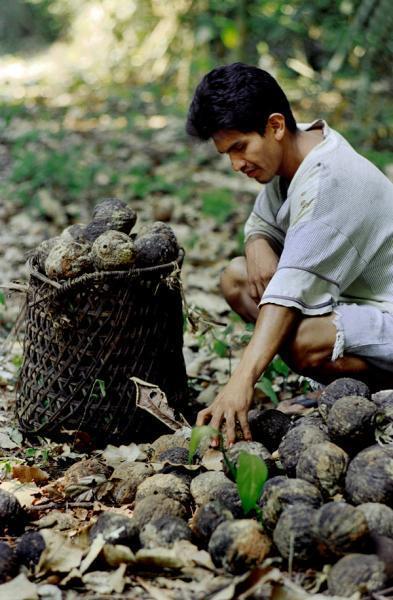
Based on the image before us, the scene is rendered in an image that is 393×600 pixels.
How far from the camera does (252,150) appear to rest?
2922mm

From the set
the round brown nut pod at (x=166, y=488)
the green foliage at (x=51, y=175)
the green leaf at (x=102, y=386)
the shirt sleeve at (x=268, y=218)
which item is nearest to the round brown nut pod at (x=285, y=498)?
the round brown nut pod at (x=166, y=488)

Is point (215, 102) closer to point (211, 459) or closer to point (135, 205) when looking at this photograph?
point (211, 459)

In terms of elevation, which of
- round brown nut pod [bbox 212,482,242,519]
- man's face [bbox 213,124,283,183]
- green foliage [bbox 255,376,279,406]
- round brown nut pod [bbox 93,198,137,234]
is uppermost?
man's face [bbox 213,124,283,183]

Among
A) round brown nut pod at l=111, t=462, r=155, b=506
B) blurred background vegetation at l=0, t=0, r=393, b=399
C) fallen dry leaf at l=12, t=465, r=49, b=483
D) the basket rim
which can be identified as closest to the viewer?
round brown nut pod at l=111, t=462, r=155, b=506

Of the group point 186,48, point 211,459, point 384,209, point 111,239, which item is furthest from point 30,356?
point 186,48

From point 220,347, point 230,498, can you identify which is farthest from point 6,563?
point 220,347

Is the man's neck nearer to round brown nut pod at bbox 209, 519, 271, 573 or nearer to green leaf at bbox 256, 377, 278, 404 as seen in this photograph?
green leaf at bbox 256, 377, 278, 404

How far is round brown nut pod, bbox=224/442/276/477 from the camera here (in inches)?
95.3

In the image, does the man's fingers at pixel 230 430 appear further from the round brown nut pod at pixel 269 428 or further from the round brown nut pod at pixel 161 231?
the round brown nut pod at pixel 161 231

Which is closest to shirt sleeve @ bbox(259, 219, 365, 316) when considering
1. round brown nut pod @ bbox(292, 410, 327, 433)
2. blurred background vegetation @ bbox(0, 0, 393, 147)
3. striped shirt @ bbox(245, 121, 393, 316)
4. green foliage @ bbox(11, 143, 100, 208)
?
striped shirt @ bbox(245, 121, 393, 316)

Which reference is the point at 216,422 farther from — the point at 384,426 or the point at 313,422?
the point at 384,426

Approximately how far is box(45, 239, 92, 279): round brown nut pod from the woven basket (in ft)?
0.17

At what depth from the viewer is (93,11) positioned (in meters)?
10.1

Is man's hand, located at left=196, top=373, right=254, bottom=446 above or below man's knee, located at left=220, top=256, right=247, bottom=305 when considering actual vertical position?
above
